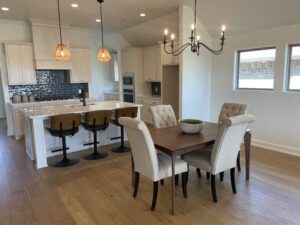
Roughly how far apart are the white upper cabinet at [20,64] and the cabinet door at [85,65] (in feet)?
4.23

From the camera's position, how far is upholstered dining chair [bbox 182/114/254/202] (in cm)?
244

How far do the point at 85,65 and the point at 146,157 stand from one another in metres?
4.93

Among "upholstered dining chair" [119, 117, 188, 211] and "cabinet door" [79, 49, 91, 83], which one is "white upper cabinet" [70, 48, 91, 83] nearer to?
"cabinet door" [79, 49, 91, 83]

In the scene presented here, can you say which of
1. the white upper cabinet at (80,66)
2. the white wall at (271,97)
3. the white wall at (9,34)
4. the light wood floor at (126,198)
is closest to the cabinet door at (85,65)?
the white upper cabinet at (80,66)

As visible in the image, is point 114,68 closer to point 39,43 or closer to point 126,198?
point 39,43

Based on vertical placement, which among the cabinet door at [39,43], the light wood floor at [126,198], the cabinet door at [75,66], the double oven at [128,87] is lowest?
the light wood floor at [126,198]

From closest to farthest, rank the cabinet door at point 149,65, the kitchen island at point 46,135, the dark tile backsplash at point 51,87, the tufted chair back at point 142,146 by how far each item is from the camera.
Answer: the tufted chair back at point 142,146 < the kitchen island at point 46,135 < the dark tile backsplash at point 51,87 < the cabinet door at point 149,65

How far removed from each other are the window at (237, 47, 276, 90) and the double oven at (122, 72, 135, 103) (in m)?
3.31

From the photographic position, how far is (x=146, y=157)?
243cm

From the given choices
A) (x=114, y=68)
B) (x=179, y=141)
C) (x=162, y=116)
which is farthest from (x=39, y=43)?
(x=179, y=141)

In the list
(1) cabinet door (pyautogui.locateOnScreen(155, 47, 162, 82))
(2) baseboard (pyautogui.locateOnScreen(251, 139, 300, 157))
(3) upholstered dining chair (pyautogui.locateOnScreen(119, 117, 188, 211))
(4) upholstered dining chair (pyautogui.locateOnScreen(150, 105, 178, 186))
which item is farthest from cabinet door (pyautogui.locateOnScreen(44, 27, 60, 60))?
(2) baseboard (pyautogui.locateOnScreen(251, 139, 300, 157))

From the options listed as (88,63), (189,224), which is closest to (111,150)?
(189,224)

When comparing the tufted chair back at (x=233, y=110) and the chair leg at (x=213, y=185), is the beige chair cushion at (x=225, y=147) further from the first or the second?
the tufted chair back at (x=233, y=110)

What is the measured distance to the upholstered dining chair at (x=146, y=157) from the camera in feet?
7.61
